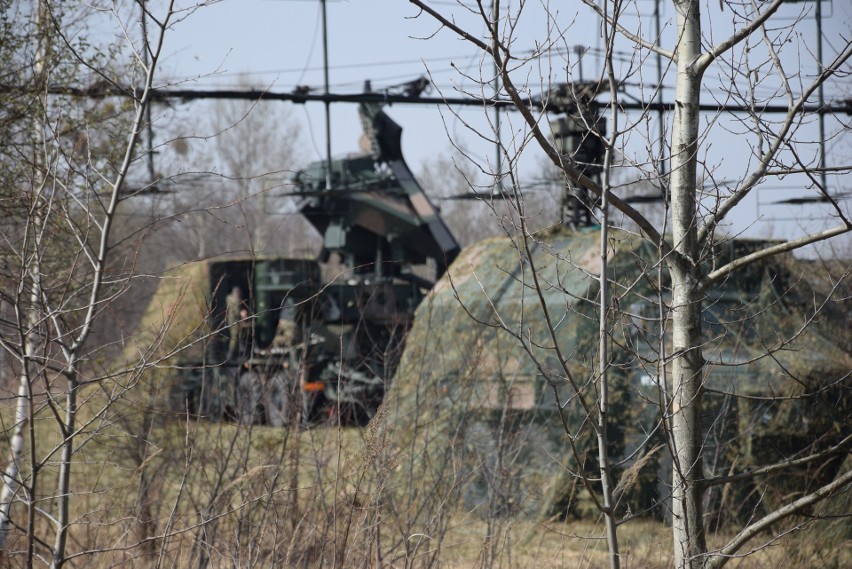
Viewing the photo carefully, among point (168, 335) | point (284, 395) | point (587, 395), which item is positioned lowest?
point (587, 395)

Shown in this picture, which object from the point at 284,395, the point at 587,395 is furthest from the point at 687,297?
the point at 284,395

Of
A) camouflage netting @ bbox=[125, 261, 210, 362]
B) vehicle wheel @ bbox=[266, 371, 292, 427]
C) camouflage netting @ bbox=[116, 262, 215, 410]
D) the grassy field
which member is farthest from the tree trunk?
vehicle wheel @ bbox=[266, 371, 292, 427]

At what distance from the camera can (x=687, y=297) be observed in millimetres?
3703

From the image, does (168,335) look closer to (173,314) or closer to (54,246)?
(54,246)

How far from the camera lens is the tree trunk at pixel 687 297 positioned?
3.67 meters

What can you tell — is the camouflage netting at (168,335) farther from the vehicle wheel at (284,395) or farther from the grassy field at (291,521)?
the vehicle wheel at (284,395)

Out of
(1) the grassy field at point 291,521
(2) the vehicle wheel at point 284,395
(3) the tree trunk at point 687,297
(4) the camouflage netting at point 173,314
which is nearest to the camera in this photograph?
(3) the tree trunk at point 687,297

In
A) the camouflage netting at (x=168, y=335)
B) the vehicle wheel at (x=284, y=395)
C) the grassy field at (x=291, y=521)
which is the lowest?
the grassy field at (x=291, y=521)

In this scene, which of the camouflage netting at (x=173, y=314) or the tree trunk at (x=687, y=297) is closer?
the tree trunk at (x=687, y=297)

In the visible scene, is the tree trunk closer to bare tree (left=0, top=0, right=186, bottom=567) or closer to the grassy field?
the grassy field

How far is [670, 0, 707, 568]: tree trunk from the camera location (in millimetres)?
3674

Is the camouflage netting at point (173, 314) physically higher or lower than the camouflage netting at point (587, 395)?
higher

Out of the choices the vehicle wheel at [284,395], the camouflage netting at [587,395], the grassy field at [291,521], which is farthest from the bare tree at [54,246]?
the camouflage netting at [587,395]

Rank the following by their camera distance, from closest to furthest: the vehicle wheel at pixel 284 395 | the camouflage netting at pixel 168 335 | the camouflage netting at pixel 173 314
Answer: the camouflage netting at pixel 168 335 → the camouflage netting at pixel 173 314 → the vehicle wheel at pixel 284 395
